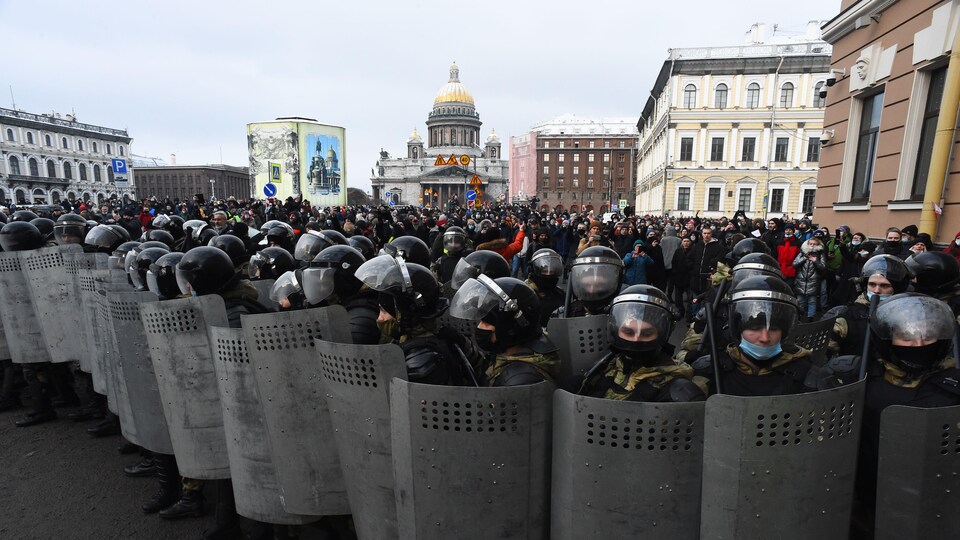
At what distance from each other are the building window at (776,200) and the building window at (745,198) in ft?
5.35

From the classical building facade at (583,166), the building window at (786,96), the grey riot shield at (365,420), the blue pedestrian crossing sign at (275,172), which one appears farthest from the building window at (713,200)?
the classical building facade at (583,166)

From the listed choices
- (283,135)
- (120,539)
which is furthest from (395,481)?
(283,135)

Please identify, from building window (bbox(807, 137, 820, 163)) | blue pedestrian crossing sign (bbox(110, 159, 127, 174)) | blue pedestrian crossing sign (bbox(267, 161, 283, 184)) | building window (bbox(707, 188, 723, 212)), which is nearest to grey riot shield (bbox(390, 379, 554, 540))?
blue pedestrian crossing sign (bbox(110, 159, 127, 174))

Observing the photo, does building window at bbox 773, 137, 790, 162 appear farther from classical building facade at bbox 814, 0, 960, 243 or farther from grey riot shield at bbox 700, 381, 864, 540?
grey riot shield at bbox 700, 381, 864, 540

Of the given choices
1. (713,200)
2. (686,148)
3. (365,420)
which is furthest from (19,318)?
(713,200)

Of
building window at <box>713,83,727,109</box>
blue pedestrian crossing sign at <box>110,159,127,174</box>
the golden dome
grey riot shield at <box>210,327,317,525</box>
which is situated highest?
the golden dome

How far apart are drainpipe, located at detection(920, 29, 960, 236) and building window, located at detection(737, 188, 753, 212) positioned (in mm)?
36618

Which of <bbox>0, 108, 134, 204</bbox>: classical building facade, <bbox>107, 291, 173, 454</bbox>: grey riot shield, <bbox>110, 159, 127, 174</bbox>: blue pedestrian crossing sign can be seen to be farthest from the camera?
<bbox>0, 108, 134, 204</bbox>: classical building facade

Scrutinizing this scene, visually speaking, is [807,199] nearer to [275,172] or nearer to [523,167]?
[275,172]

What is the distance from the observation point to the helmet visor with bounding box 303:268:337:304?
343 centimetres

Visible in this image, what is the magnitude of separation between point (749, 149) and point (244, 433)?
45870mm

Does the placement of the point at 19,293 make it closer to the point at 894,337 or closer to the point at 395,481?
the point at 395,481

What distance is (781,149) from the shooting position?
40.6 meters

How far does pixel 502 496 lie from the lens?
78.6 inches
